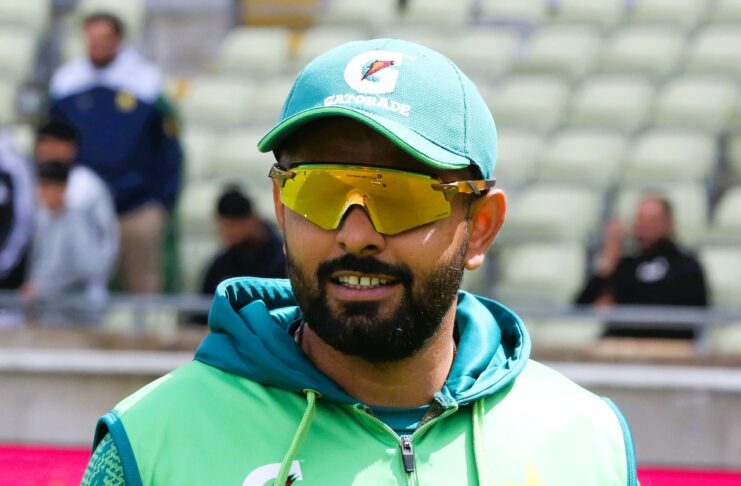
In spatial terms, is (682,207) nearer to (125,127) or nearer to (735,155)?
(735,155)

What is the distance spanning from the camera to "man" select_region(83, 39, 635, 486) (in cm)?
229

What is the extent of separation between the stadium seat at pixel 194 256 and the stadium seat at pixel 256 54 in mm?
3040

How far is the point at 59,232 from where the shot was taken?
22.8 ft

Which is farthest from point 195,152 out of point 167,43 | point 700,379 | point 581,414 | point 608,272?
point 581,414

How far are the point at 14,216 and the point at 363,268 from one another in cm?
527

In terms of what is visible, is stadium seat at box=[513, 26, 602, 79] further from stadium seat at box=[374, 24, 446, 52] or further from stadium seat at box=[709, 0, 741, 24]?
stadium seat at box=[709, 0, 741, 24]

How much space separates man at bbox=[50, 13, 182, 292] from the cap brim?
4988mm

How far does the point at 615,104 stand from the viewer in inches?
355

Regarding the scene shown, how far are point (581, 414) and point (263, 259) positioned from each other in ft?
13.7

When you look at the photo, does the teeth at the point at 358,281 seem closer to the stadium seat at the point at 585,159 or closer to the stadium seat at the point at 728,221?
the stadium seat at the point at 728,221

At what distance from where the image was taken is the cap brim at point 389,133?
7.34 feet

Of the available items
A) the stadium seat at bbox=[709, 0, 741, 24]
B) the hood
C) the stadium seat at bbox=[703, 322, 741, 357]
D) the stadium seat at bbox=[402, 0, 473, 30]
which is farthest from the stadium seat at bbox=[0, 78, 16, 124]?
the hood

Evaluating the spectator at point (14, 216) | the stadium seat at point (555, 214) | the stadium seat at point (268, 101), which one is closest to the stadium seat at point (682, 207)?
the stadium seat at point (555, 214)

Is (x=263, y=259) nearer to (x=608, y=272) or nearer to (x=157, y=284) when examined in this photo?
(x=157, y=284)
